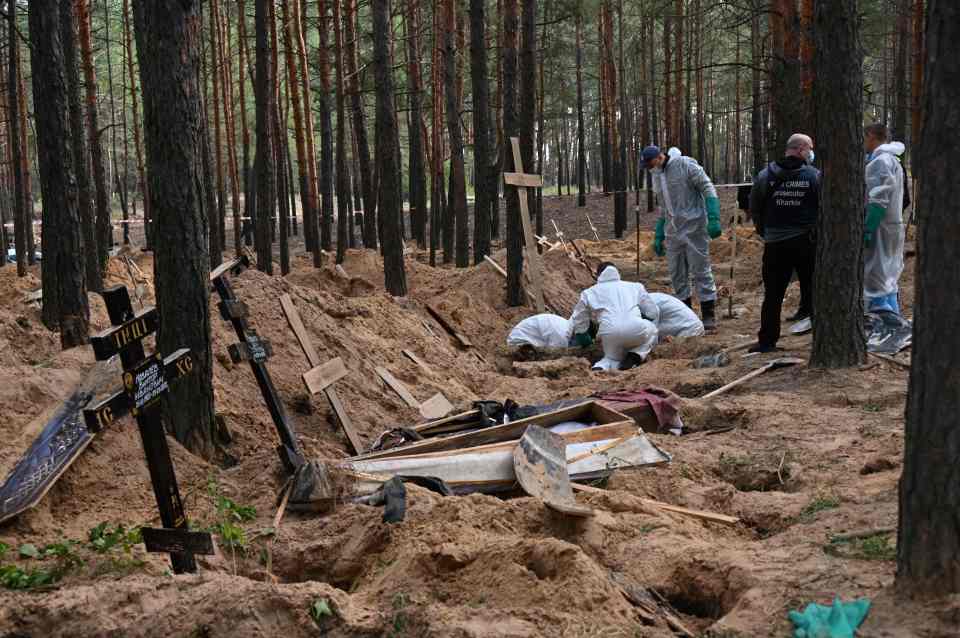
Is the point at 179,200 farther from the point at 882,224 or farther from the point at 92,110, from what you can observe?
the point at 92,110

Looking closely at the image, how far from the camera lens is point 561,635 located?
3.39m

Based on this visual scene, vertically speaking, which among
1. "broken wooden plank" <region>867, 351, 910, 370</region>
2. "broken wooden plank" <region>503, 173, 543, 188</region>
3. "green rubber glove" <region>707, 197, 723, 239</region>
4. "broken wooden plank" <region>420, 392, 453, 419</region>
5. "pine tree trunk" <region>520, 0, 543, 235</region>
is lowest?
"broken wooden plank" <region>420, 392, 453, 419</region>

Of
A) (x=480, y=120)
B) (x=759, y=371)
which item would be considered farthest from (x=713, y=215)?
(x=480, y=120)

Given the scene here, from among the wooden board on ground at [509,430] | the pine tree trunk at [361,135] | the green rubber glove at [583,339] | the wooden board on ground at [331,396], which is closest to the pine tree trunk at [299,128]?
the pine tree trunk at [361,135]

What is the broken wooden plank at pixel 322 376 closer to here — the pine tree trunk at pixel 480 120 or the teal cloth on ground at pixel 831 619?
the teal cloth on ground at pixel 831 619

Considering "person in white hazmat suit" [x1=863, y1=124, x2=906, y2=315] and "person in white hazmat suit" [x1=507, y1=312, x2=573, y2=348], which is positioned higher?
"person in white hazmat suit" [x1=863, y1=124, x2=906, y2=315]

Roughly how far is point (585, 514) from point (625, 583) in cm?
67

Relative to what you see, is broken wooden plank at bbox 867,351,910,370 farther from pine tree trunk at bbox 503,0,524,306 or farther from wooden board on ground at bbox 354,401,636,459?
pine tree trunk at bbox 503,0,524,306

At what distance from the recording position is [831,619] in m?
3.23

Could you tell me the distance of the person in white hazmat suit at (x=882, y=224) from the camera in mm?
9023

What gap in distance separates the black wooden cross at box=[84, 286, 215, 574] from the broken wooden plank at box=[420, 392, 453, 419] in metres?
4.05

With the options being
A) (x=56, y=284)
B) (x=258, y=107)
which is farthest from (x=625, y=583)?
(x=258, y=107)

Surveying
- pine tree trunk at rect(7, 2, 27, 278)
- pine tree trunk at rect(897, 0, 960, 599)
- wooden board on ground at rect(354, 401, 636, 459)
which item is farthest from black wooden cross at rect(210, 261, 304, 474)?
pine tree trunk at rect(7, 2, 27, 278)

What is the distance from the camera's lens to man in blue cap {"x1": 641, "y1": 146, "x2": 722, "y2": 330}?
12023 millimetres
